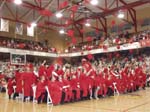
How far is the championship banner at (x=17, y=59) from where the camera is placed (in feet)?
62.8

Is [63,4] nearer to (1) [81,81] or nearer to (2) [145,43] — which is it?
(2) [145,43]

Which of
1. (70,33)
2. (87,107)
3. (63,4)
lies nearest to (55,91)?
(87,107)

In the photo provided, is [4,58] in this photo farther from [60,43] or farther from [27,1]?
[60,43]

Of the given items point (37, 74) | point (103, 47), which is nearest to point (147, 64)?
point (103, 47)

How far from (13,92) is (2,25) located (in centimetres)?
990

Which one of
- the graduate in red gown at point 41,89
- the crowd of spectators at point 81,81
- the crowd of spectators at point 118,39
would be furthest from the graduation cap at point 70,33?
the graduate in red gown at point 41,89

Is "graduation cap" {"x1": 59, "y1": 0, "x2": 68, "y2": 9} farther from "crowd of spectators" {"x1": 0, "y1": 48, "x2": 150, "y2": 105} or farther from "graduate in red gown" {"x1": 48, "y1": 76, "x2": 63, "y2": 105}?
"graduate in red gown" {"x1": 48, "y1": 76, "x2": 63, "y2": 105}

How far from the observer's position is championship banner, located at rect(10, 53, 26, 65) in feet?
62.8

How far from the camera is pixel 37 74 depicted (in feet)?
28.1

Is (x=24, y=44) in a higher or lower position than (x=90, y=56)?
higher

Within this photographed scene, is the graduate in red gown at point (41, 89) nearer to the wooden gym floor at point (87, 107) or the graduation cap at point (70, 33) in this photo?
the wooden gym floor at point (87, 107)

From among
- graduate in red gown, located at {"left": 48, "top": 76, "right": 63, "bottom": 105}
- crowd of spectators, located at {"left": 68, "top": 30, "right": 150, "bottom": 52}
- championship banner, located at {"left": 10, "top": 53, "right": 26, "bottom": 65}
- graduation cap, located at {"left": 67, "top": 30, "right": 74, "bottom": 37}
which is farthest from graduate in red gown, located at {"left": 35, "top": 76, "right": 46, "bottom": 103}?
graduation cap, located at {"left": 67, "top": 30, "right": 74, "bottom": 37}

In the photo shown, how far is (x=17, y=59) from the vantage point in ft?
64.1

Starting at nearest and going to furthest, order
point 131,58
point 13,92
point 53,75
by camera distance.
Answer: point 53,75 < point 13,92 < point 131,58
